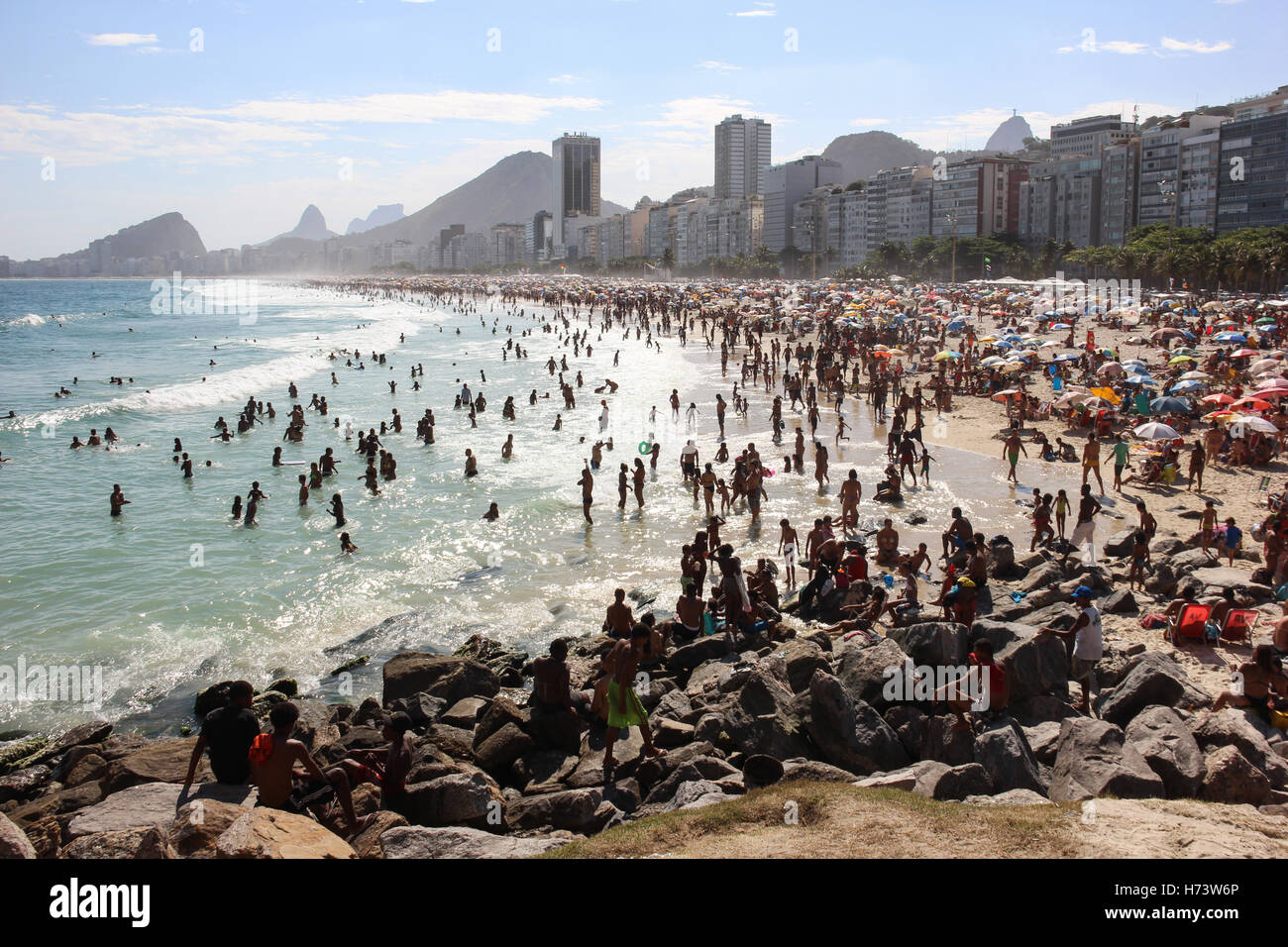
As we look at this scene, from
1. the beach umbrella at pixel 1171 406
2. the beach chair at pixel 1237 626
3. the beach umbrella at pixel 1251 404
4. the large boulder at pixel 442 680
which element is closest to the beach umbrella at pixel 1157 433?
the beach umbrella at pixel 1251 404

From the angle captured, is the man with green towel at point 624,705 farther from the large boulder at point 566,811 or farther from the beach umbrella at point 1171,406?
the beach umbrella at point 1171,406

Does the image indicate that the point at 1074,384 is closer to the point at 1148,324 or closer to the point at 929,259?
the point at 1148,324

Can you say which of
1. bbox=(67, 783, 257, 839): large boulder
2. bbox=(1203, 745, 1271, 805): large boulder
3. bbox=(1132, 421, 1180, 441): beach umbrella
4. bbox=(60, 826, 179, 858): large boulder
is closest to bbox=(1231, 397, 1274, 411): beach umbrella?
bbox=(1132, 421, 1180, 441): beach umbrella

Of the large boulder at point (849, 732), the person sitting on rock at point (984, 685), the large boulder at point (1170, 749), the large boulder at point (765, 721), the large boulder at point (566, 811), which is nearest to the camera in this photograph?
the large boulder at point (1170, 749)

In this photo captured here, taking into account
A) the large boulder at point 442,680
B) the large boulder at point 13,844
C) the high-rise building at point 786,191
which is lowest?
the large boulder at point 442,680

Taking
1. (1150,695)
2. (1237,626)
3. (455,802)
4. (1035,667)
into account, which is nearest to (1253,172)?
(1237,626)

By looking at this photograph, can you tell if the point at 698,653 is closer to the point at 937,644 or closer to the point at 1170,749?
the point at 937,644
